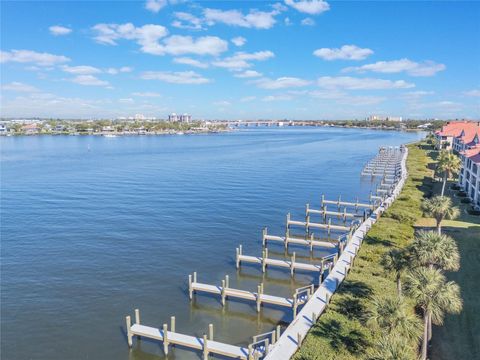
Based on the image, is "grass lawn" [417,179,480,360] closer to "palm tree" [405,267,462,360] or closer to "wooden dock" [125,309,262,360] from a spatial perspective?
"palm tree" [405,267,462,360]

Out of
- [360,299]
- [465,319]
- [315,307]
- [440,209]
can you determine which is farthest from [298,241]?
[465,319]

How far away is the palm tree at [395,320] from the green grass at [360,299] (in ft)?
4.19

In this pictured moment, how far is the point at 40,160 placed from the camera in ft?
388

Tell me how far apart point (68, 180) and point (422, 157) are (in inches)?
3920

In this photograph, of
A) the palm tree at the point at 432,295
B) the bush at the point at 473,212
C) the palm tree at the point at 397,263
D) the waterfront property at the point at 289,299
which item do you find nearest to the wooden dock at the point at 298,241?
the waterfront property at the point at 289,299

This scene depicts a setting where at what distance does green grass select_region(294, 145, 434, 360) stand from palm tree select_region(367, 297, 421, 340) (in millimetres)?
1276

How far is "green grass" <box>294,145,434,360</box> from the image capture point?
69.8 ft

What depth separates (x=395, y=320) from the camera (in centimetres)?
2041

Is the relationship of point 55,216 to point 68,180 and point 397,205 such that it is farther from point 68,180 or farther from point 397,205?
point 397,205

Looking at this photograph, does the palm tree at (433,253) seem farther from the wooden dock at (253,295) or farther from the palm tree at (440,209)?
the palm tree at (440,209)

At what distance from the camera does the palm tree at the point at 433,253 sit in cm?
2605

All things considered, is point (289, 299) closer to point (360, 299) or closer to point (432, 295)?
point (360, 299)

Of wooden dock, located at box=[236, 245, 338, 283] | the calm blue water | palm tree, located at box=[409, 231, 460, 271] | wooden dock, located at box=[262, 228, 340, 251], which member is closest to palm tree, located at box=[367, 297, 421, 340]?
palm tree, located at box=[409, 231, 460, 271]

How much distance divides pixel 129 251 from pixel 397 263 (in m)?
28.9
